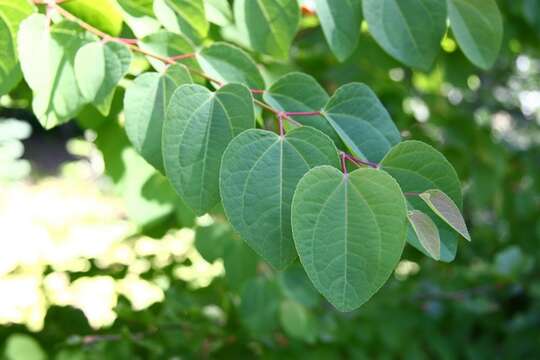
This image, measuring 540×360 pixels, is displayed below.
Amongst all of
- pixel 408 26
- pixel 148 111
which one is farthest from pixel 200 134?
pixel 408 26

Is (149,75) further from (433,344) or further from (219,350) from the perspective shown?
(433,344)

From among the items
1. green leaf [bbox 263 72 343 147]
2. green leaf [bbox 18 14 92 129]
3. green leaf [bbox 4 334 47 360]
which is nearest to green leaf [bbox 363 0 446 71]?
green leaf [bbox 263 72 343 147]

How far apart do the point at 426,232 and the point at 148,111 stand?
301 millimetres

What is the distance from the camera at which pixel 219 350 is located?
1398mm

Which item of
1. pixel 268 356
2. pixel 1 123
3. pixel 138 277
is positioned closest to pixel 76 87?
pixel 1 123

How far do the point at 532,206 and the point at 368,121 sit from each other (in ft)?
5.16

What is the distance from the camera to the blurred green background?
127 cm

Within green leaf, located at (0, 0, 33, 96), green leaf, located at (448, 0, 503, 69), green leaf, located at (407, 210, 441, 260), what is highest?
green leaf, located at (0, 0, 33, 96)

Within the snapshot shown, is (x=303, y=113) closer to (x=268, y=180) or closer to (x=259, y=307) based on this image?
(x=268, y=180)

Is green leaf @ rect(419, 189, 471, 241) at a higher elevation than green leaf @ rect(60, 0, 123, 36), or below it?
below

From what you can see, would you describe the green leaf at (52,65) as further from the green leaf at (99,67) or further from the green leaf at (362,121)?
the green leaf at (362,121)

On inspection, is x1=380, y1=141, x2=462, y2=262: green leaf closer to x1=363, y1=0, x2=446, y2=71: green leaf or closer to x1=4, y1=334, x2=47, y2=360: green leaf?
x1=363, y1=0, x2=446, y2=71: green leaf

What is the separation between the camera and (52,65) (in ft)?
2.40

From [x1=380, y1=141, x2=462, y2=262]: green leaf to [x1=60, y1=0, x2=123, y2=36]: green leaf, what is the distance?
0.34 m
